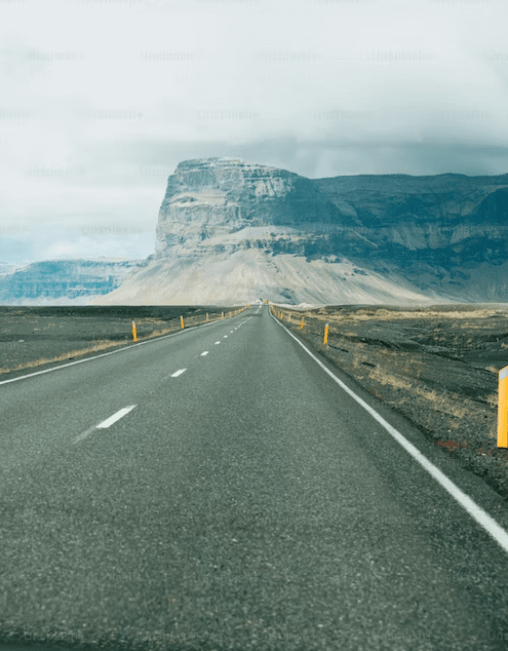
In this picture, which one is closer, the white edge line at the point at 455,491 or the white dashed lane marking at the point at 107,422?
the white edge line at the point at 455,491

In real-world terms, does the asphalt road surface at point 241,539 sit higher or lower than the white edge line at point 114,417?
higher

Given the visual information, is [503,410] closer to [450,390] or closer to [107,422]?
[107,422]

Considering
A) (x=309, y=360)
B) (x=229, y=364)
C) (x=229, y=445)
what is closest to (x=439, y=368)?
(x=309, y=360)

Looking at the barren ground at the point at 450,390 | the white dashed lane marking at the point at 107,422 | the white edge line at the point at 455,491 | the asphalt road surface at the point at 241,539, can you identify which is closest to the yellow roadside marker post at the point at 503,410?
the barren ground at the point at 450,390

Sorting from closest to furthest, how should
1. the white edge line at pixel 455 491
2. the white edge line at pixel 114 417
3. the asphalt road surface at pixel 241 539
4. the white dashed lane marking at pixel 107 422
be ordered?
the asphalt road surface at pixel 241 539 < the white edge line at pixel 455 491 < the white dashed lane marking at pixel 107 422 < the white edge line at pixel 114 417

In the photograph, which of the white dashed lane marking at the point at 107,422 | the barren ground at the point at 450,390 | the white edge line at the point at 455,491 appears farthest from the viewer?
the white dashed lane marking at the point at 107,422

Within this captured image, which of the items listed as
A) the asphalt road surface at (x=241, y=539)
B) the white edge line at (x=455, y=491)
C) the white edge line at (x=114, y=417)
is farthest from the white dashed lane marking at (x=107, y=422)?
the white edge line at (x=455, y=491)

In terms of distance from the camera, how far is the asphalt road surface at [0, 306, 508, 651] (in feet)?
10.0

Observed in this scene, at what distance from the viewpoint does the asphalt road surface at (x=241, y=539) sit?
10.0 ft

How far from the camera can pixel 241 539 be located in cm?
416

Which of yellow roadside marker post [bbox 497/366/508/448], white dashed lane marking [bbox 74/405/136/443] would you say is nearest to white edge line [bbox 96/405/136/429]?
white dashed lane marking [bbox 74/405/136/443]

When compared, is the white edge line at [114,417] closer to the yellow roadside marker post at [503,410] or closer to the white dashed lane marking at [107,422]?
the white dashed lane marking at [107,422]

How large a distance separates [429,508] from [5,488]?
3.67 meters

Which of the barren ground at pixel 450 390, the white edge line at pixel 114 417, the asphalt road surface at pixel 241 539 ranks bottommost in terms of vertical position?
the barren ground at pixel 450 390
